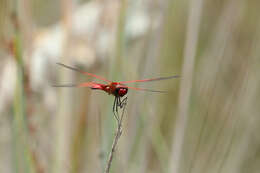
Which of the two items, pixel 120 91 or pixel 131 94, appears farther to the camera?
pixel 131 94

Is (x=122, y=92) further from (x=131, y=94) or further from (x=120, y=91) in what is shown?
(x=131, y=94)

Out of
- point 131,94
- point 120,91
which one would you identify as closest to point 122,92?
point 120,91

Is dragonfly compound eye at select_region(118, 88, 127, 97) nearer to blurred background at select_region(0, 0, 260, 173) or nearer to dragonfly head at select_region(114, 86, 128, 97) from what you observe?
dragonfly head at select_region(114, 86, 128, 97)

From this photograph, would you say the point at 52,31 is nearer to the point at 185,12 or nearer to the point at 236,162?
the point at 185,12

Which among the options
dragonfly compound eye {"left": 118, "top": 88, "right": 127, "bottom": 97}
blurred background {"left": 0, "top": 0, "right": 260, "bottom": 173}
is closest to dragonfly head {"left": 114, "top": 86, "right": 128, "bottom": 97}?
dragonfly compound eye {"left": 118, "top": 88, "right": 127, "bottom": 97}

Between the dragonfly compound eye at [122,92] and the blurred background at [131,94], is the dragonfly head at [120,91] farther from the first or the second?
the blurred background at [131,94]

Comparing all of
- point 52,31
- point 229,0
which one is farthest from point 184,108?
point 52,31

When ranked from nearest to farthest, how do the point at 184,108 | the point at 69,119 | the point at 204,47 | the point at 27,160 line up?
the point at 27,160, the point at 184,108, the point at 69,119, the point at 204,47

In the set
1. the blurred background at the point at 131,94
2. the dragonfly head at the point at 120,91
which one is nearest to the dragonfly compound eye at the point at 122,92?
the dragonfly head at the point at 120,91
